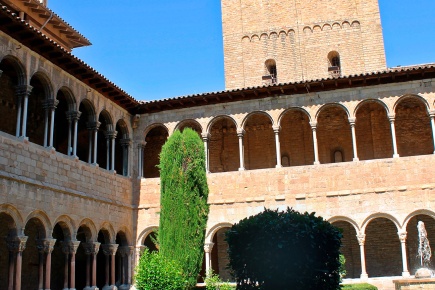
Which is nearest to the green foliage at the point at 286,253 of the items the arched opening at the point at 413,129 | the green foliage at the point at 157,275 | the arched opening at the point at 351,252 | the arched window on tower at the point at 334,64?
the green foliage at the point at 157,275

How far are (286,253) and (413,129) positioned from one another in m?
12.9

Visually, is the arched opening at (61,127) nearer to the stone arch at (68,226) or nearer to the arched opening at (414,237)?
the stone arch at (68,226)

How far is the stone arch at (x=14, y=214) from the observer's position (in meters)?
12.2

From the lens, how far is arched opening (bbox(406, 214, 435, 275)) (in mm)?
18094

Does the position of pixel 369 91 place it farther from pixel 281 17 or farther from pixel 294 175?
pixel 281 17

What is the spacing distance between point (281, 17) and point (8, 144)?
14.4 meters

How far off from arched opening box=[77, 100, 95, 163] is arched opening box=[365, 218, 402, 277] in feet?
32.3

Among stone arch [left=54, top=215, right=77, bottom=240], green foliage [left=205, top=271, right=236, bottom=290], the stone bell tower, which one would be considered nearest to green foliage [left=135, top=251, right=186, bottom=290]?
green foliage [left=205, top=271, right=236, bottom=290]

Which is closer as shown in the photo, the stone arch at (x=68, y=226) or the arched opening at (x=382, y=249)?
the stone arch at (x=68, y=226)

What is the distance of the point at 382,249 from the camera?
1859 centimetres

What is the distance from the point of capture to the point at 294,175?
56.6ft

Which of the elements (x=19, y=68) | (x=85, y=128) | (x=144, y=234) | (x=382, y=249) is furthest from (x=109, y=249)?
(x=382, y=249)

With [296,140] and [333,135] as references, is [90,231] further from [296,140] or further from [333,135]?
[333,135]

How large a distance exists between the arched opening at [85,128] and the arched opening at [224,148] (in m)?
4.64
